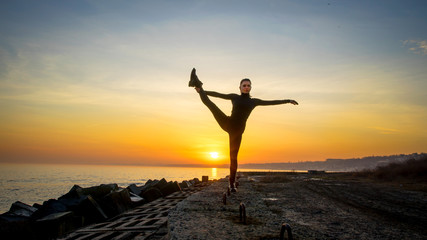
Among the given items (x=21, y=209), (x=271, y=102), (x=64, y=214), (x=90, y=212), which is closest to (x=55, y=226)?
(x=64, y=214)

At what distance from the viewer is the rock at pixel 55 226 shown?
703 centimetres

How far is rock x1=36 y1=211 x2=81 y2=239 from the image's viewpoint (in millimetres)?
7031

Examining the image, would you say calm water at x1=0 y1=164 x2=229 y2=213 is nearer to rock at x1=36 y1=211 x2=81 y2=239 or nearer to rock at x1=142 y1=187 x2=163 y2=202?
rock at x1=142 y1=187 x2=163 y2=202

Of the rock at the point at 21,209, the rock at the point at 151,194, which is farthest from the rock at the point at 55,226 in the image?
the rock at the point at 151,194

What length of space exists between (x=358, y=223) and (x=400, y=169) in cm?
2598

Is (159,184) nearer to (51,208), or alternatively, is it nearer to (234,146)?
(51,208)

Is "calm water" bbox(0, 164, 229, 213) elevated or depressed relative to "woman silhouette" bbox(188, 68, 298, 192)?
depressed

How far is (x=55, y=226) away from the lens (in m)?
7.27

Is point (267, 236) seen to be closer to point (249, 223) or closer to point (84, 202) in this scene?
point (249, 223)

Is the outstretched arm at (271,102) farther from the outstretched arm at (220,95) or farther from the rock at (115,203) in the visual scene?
the rock at (115,203)

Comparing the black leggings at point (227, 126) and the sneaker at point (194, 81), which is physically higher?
the sneaker at point (194, 81)

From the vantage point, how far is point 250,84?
197 inches

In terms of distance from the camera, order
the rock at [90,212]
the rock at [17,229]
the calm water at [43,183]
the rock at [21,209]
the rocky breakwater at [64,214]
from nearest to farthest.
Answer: the rock at [17,229]
the rocky breakwater at [64,214]
the rock at [90,212]
the rock at [21,209]
the calm water at [43,183]

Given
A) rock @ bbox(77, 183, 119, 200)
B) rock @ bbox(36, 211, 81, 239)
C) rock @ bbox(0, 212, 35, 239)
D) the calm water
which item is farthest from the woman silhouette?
the calm water
